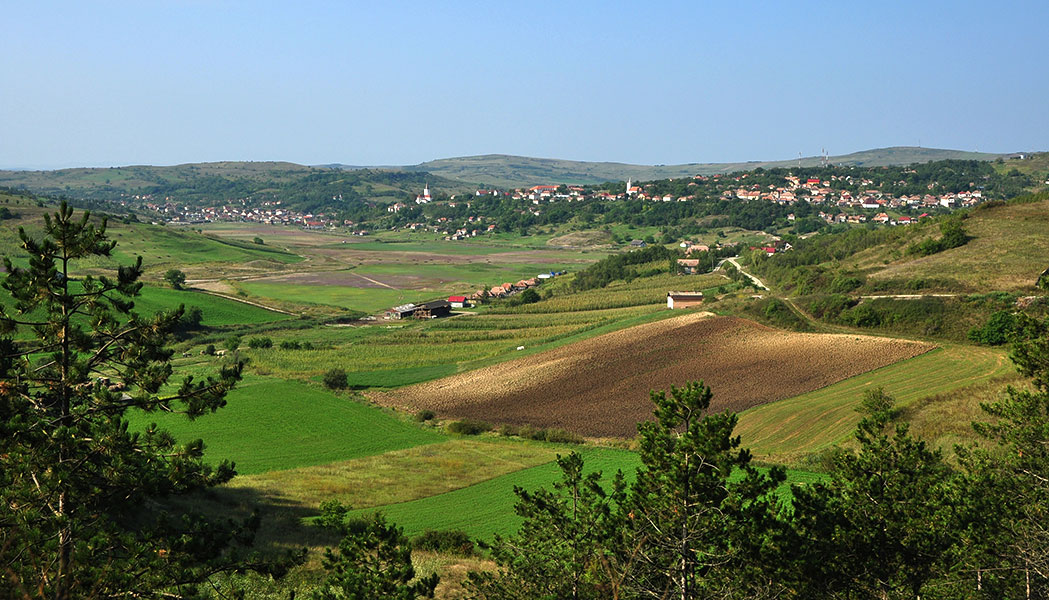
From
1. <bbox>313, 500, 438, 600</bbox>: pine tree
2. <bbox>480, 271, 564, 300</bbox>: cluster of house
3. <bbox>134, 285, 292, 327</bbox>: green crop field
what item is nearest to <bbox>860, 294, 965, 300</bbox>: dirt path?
<bbox>480, 271, 564, 300</bbox>: cluster of house

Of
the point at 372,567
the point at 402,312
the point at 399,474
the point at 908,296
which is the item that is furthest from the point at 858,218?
the point at 372,567

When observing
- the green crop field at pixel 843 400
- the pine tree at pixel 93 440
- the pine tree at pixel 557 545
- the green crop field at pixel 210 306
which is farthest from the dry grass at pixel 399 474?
the green crop field at pixel 210 306

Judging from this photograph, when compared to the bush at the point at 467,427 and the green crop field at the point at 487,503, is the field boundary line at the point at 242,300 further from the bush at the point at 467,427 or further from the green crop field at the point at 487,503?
the green crop field at the point at 487,503

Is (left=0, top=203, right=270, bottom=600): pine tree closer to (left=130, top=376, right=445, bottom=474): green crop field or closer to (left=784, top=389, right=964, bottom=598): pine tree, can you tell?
(left=784, top=389, right=964, bottom=598): pine tree

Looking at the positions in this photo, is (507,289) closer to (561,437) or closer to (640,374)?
(640,374)

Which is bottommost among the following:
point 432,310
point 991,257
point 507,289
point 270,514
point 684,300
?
point 432,310
